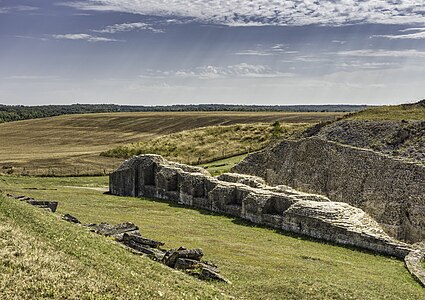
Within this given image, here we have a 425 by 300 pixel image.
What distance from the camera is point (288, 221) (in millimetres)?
29578

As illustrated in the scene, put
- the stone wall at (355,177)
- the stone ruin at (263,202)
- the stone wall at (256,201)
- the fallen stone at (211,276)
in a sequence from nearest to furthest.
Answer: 1. the fallen stone at (211,276)
2. the stone ruin at (263,202)
3. the stone wall at (256,201)
4. the stone wall at (355,177)

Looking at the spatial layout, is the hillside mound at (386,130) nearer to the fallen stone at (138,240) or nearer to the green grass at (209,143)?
the fallen stone at (138,240)

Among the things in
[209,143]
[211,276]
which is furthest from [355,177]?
[209,143]

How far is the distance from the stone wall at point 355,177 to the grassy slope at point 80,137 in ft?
92.6

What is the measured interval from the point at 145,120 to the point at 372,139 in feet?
338

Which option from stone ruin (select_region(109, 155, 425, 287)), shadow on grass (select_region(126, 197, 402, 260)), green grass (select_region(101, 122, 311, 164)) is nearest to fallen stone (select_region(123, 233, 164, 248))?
shadow on grass (select_region(126, 197, 402, 260))

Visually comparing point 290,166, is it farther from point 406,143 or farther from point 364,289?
point 364,289

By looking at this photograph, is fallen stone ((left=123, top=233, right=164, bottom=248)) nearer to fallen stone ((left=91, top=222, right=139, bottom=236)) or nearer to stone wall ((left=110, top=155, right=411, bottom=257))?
fallen stone ((left=91, top=222, right=139, bottom=236))

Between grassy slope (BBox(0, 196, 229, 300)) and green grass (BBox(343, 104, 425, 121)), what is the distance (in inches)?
1175

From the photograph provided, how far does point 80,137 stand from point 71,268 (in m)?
105

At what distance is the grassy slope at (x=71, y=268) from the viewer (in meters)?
12.0

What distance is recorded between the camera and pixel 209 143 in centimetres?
8694

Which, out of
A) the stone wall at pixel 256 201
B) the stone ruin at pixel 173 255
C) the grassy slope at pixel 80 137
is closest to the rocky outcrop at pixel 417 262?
the stone wall at pixel 256 201

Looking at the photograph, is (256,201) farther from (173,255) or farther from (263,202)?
(173,255)
